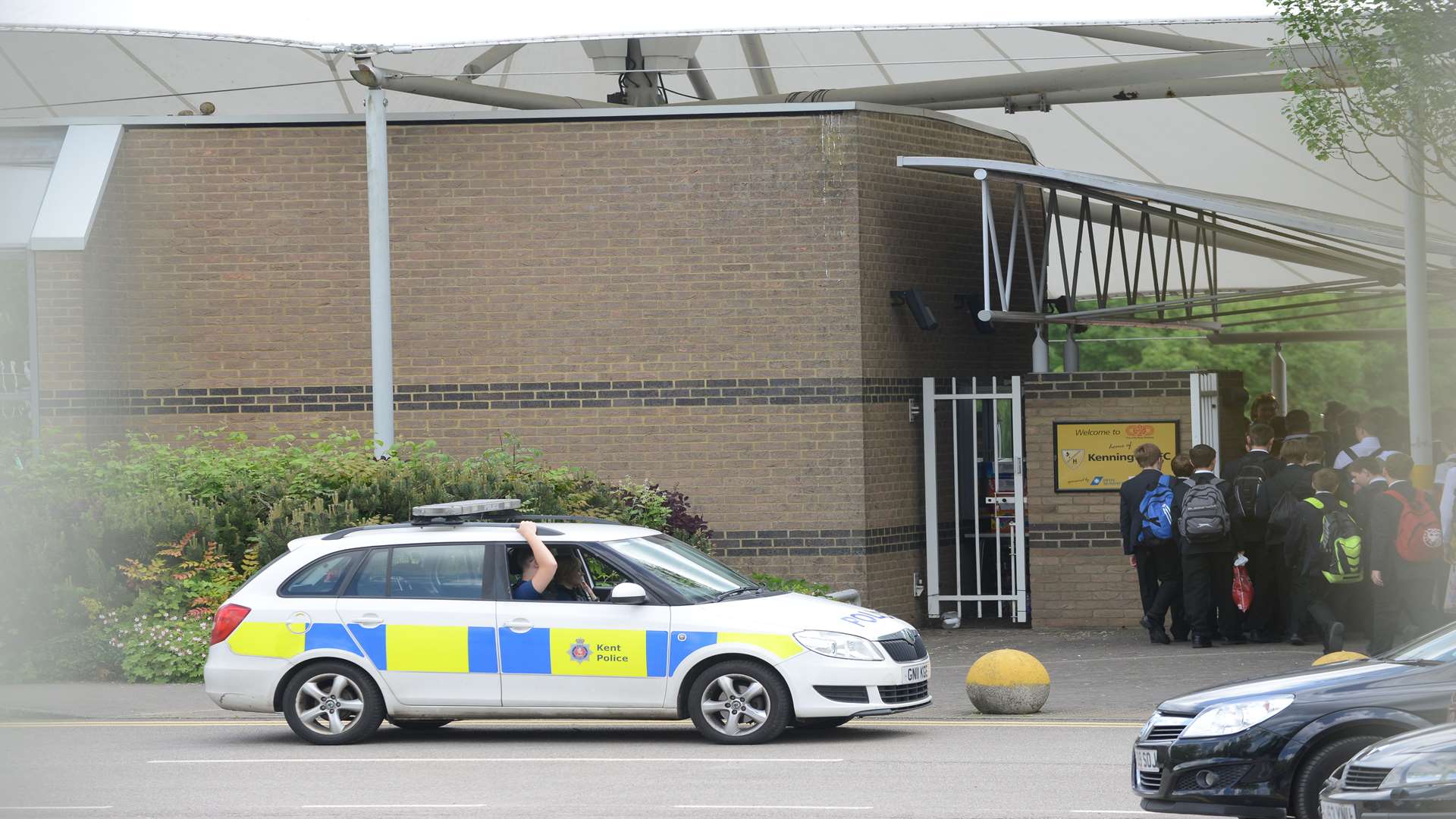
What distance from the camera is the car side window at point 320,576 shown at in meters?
10.8

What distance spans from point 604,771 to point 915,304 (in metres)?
8.97

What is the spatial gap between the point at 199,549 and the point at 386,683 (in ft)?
15.8

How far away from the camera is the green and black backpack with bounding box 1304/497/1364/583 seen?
43.3ft

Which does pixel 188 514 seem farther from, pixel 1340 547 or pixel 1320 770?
pixel 1320 770

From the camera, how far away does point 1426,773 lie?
529 centimetres

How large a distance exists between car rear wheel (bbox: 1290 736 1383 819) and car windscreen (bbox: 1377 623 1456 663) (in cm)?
72

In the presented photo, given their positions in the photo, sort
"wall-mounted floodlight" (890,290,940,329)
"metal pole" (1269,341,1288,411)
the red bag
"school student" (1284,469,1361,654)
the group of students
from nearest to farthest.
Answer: the group of students
"school student" (1284,469,1361,654)
the red bag
"wall-mounted floodlight" (890,290,940,329)
"metal pole" (1269,341,1288,411)

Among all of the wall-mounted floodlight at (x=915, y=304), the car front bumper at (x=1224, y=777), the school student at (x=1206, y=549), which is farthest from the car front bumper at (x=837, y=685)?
the wall-mounted floodlight at (x=915, y=304)

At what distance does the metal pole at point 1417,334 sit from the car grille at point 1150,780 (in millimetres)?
6564

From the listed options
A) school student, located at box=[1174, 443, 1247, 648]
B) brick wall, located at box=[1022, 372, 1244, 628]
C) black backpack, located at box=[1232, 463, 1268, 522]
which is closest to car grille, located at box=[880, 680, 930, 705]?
school student, located at box=[1174, 443, 1247, 648]

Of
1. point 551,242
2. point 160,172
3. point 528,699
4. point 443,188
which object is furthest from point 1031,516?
point 160,172

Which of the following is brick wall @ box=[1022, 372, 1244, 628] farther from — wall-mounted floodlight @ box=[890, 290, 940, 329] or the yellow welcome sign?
wall-mounted floodlight @ box=[890, 290, 940, 329]

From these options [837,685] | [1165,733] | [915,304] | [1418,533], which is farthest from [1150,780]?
[915,304]

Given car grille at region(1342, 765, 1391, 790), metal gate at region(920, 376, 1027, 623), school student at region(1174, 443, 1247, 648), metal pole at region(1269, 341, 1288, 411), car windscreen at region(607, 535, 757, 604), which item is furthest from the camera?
metal pole at region(1269, 341, 1288, 411)
